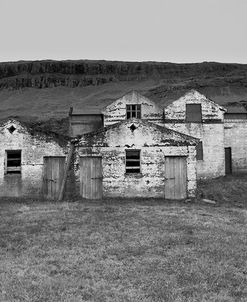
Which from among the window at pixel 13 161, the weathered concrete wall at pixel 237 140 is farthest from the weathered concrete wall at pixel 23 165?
the weathered concrete wall at pixel 237 140

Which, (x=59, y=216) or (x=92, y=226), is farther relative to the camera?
(x=59, y=216)

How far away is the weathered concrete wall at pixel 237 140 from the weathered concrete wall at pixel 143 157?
12113 millimetres

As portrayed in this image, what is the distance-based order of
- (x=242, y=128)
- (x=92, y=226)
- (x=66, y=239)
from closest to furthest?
(x=66, y=239)
(x=92, y=226)
(x=242, y=128)

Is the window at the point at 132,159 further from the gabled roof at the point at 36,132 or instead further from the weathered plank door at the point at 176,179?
the gabled roof at the point at 36,132

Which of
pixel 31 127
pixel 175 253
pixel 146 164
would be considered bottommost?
pixel 175 253

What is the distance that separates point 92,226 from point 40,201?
23.4 feet

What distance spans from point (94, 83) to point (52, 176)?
265 ft

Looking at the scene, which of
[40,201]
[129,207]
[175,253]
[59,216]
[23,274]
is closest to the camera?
[23,274]

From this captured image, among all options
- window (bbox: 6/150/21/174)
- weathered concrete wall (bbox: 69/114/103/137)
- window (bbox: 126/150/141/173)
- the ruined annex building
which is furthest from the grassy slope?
window (bbox: 126/150/141/173)

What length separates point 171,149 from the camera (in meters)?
21.9

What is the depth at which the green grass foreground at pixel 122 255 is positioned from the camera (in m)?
8.03

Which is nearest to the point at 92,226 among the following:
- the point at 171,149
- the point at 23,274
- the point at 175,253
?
the point at 175,253

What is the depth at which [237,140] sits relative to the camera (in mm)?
33094

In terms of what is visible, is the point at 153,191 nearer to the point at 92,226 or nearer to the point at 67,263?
the point at 92,226
